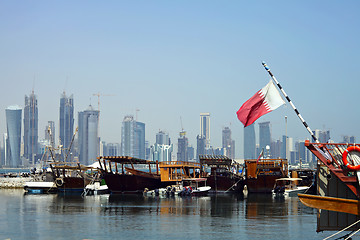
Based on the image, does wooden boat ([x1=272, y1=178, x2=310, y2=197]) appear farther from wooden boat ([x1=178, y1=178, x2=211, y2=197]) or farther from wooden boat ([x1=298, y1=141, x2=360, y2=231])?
wooden boat ([x1=298, y1=141, x2=360, y2=231])

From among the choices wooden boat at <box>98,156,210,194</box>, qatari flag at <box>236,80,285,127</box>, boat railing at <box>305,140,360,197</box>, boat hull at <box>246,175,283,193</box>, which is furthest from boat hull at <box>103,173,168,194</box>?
boat railing at <box>305,140,360,197</box>

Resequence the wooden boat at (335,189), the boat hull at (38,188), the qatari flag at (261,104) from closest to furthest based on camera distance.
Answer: the wooden boat at (335,189), the qatari flag at (261,104), the boat hull at (38,188)

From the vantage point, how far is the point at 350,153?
26500 millimetres

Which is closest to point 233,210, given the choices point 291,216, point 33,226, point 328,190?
point 291,216

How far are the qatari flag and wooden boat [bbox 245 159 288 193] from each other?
57687 millimetres

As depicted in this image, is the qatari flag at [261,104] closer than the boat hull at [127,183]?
Yes

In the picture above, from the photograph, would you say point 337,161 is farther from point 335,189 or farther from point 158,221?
point 158,221

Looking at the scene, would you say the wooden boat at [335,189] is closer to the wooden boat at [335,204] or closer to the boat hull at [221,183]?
the wooden boat at [335,204]

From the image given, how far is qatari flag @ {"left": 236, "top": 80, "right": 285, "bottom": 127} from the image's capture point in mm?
28938

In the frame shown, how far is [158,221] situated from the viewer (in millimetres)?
46125

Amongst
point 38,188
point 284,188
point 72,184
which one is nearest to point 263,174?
point 284,188

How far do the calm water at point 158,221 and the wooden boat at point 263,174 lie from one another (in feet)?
77.4

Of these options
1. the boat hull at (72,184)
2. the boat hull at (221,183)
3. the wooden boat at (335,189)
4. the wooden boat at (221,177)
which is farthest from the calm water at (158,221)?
the boat hull at (72,184)

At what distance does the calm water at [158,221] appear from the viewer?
3800 cm
